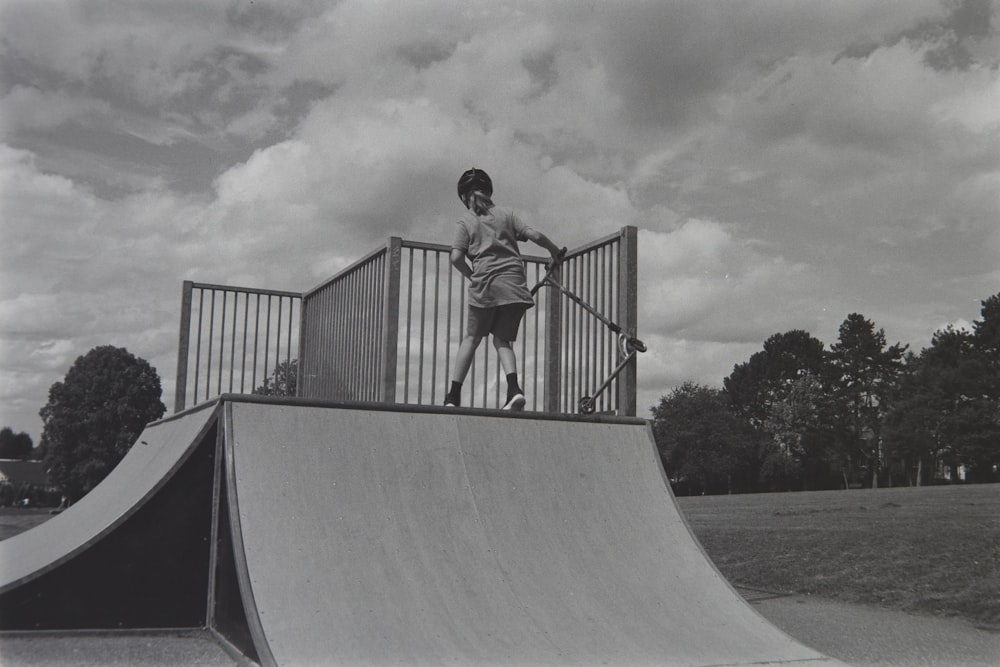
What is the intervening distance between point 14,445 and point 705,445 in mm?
102431

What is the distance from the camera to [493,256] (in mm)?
6566

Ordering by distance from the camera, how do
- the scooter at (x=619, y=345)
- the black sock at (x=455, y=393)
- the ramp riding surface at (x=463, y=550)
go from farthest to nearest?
the scooter at (x=619, y=345)
the black sock at (x=455, y=393)
the ramp riding surface at (x=463, y=550)

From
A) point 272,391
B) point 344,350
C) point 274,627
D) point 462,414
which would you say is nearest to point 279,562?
point 274,627

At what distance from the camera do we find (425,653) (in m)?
3.58

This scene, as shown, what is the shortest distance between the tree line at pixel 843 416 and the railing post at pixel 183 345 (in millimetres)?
61944

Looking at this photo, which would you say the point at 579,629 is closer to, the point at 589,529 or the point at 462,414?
the point at 589,529

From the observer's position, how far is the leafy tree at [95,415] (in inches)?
1831

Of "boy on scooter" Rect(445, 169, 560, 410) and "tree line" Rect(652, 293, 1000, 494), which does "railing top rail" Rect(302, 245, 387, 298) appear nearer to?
"boy on scooter" Rect(445, 169, 560, 410)

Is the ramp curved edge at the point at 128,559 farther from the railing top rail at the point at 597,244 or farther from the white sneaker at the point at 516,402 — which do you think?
the railing top rail at the point at 597,244

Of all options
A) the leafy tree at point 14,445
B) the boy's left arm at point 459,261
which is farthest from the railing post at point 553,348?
the leafy tree at point 14,445

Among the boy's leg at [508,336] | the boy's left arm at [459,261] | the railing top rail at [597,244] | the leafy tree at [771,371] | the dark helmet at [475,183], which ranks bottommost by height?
the boy's leg at [508,336]

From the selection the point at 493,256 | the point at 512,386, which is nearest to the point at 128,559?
the point at 512,386

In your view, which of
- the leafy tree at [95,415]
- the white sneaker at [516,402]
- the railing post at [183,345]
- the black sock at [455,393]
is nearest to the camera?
the white sneaker at [516,402]

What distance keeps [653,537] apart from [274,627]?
2.44 m
